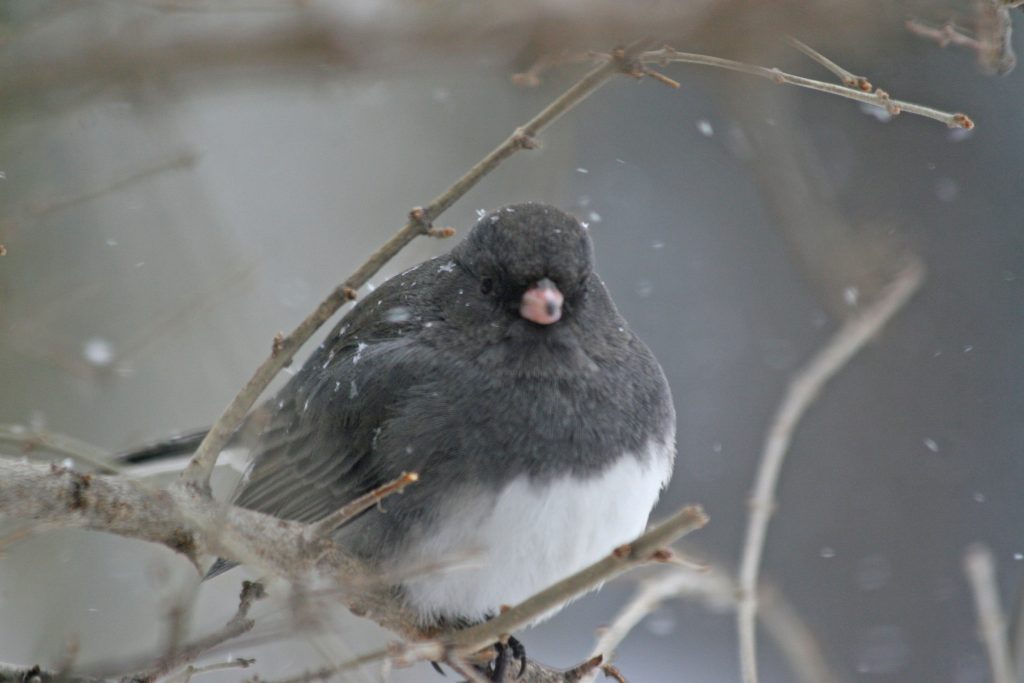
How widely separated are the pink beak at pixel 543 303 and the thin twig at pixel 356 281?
0.47 m

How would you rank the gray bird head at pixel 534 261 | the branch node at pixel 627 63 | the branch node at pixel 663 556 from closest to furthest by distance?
the branch node at pixel 663 556, the branch node at pixel 627 63, the gray bird head at pixel 534 261

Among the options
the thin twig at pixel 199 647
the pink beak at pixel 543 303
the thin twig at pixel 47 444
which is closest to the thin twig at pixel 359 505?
the thin twig at pixel 199 647

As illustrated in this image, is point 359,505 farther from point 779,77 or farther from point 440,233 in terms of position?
point 779,77

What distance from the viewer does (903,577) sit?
5105 millimetres

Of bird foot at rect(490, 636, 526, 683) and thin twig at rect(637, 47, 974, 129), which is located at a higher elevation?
thin twig at rect(637, 47, 974, 129)

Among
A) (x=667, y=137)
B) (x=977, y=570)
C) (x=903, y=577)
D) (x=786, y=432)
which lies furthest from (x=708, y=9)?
(x=667, y=137)

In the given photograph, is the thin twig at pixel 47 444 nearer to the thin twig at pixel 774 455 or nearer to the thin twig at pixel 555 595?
the thin twig at pixel 555 595

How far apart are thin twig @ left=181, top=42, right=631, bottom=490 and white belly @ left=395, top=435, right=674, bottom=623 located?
57 centimetres

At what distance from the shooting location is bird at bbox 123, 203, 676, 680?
2.45m

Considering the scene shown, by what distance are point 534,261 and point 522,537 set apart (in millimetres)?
629

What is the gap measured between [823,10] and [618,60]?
14.3 inches

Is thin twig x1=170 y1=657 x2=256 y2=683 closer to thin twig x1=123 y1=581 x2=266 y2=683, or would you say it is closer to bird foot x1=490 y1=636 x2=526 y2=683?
thin twig x1=123 y1=581 x2=266 y2=683

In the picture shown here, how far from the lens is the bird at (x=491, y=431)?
96.3 inches

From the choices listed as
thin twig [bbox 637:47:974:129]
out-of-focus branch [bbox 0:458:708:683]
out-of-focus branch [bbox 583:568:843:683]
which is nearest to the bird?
out-of-focus branch [bbox 583:568:843:683]
